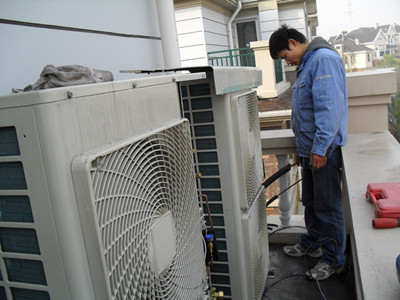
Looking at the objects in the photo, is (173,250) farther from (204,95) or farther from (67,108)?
(204,95)

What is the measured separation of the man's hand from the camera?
2.45 m

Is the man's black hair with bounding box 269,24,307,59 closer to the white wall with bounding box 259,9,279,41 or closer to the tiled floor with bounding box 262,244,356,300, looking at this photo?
the tiled floor with bounding box 262,244,356,300

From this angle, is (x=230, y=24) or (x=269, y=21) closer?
(x=230, y=24)

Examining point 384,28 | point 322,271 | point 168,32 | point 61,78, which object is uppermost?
point 384,28

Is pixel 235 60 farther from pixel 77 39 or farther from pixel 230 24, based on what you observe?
pixel 77 39

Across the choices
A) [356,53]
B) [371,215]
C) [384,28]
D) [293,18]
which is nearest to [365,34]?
[384,28]

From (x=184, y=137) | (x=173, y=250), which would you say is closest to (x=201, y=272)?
(x=173, y=250)

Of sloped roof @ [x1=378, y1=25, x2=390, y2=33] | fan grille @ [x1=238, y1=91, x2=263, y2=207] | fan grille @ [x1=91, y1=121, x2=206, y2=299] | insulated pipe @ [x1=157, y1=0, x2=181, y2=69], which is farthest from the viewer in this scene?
sloped roof @ [x1=378, y1=25, x2=390, y2=33]

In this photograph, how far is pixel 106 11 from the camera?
7.13 ft

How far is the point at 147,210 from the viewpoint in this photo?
105cm

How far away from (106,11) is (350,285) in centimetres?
245

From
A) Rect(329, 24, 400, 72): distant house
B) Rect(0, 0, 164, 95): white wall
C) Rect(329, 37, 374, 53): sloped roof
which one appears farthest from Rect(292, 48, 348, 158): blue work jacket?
Rect(329, 37, 374, 53): sloped roof

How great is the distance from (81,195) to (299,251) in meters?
2.58

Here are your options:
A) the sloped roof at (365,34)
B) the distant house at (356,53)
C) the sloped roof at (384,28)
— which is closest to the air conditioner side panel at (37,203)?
the distant house at (356,53)
